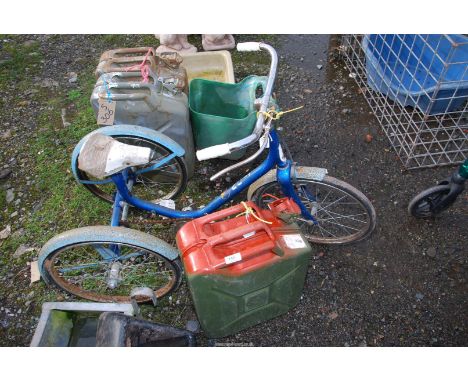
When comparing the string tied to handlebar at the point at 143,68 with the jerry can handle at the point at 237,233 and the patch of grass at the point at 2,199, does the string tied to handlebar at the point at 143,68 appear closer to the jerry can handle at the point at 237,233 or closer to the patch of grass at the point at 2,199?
the jerry can handle at the point at 237,233

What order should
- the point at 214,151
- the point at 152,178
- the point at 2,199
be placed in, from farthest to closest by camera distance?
1. the point at 2,199
2. the point at 152,178
3. the point at 214,151

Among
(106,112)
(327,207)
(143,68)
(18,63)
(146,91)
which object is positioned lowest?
(327,207)

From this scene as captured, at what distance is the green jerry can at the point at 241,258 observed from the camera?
202cm

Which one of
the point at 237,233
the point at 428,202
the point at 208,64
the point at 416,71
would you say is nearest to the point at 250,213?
the point at 237,233

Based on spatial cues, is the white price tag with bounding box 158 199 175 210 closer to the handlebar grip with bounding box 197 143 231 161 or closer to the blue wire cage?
the handlebar grip with bounding box 197 143 231 161

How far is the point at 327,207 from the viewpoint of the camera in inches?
128

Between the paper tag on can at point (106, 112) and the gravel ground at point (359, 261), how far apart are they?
1072mm

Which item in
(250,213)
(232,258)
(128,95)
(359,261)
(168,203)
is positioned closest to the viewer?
(232,258)

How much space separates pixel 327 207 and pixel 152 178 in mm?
1513

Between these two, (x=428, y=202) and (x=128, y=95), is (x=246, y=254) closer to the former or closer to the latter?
(x=128, y=95)

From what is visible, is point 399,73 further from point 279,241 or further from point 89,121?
point 89,121

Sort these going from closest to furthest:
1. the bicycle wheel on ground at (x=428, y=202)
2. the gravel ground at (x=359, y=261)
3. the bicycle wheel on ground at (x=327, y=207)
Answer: the bicycle wheel on ground at (x=327, y=207) → the gravel ground at (x=359, y=261) → the bicycle wheel on ground at (x=428, y=202)

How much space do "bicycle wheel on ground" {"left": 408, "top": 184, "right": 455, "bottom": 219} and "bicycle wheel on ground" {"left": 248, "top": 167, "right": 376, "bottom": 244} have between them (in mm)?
382

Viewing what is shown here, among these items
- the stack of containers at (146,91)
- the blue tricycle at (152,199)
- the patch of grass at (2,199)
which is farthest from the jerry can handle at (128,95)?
the patch of grass at (2,199)
